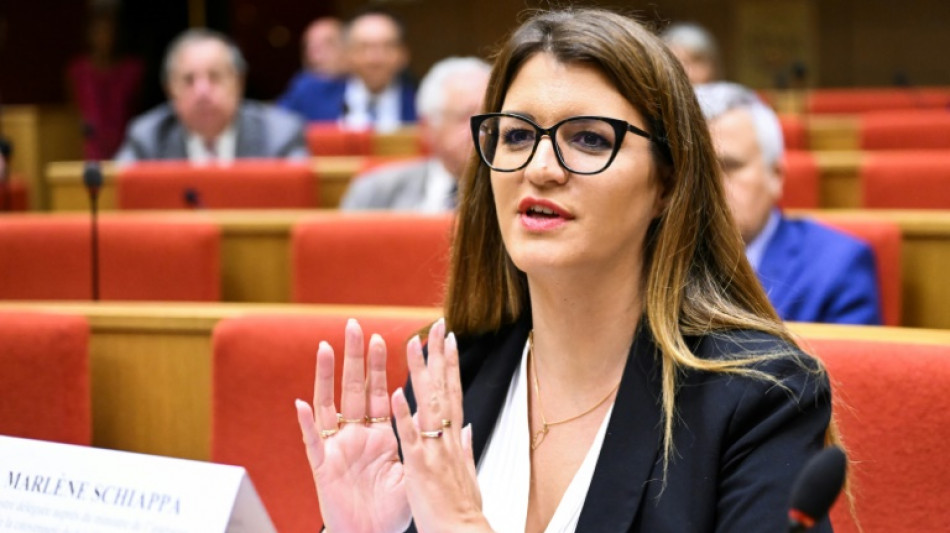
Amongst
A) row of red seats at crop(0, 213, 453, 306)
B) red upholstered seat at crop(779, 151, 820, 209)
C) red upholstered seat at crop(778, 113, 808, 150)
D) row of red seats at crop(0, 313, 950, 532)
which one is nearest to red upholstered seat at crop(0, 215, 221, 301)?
row of red seats at crop(0, 213, 453, 306)

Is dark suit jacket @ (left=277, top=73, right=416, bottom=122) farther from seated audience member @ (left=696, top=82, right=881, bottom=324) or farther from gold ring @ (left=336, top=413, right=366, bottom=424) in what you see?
gold ring @ (left=336, top=413, right=366, bottom=424)

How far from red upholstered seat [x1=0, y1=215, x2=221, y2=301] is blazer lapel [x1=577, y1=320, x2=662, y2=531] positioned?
151cm

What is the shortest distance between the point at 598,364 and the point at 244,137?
135 inches

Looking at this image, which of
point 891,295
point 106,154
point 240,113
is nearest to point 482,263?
point 891,295

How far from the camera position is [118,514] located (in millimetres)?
1014

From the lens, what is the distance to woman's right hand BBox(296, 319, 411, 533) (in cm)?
122

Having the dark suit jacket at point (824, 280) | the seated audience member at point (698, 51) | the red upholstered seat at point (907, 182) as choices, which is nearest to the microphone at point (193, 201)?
the dark suit jacket at point (824, 280)

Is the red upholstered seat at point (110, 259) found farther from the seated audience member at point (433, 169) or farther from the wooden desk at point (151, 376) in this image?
the seated audience member at point (433, 169)

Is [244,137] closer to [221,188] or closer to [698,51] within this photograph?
[221,188]

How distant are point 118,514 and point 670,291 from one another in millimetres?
629

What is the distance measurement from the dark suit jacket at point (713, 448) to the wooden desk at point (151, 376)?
0.68 metres

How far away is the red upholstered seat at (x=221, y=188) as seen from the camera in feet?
11.9

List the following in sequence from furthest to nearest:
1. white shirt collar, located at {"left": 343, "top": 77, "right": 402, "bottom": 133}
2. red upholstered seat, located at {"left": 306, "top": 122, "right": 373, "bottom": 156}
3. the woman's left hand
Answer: white shirt collar, located at {"left": 343, "top": 77, "right": 402, "bottom": 133}, red upholstered seat, located at {"left": 306, "top": 122, "right": 373, "bottom": 156}, the woman's left hand

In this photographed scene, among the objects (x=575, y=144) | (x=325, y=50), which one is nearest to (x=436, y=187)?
(x=575, y=144)
